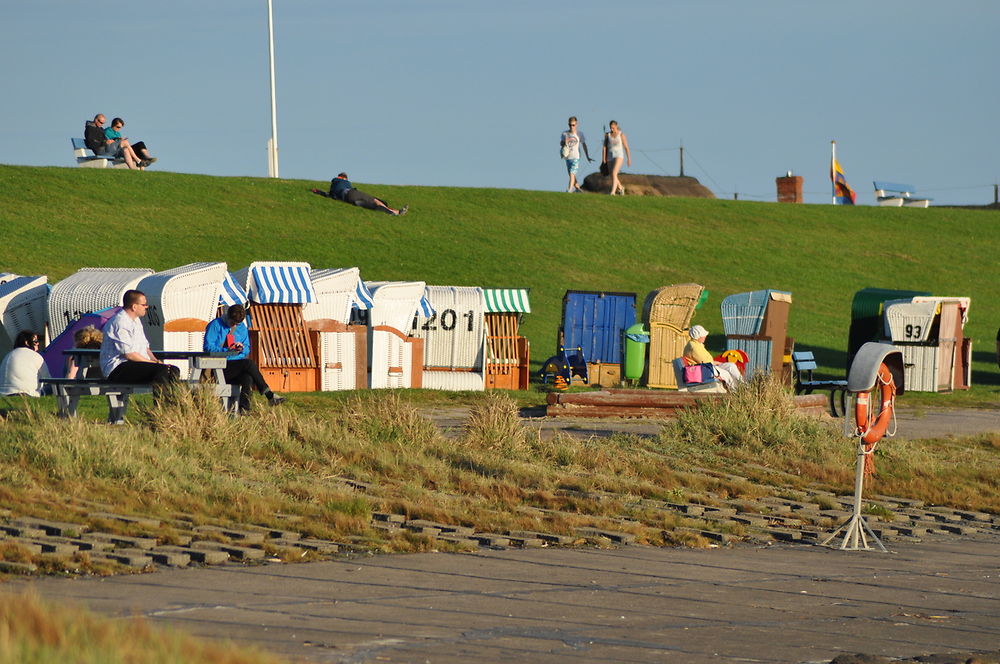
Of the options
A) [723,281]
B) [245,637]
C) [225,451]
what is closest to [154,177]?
[723,281]

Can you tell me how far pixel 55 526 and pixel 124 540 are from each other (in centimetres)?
59

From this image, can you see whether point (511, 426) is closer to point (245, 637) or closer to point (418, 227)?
point (245, 637)

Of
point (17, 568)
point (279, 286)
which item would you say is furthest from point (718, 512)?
point (279, 286)

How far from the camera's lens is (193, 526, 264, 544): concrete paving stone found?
9.22 m

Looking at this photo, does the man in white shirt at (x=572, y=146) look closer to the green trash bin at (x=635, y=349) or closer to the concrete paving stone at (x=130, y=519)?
the green trash bin at (x=635, y=349)

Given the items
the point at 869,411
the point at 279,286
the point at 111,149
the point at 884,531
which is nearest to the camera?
the point at 869,411

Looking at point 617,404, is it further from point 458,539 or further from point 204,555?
point 204,555

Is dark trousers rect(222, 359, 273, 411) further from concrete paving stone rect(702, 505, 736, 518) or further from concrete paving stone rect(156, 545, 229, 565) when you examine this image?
concrete paving stone rect(156, 545, 229, 565)

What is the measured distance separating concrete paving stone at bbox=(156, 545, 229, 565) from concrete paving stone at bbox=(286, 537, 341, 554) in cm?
65

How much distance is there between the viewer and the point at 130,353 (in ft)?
46.4

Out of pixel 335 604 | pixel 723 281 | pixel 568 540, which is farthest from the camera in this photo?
pixel 723 281

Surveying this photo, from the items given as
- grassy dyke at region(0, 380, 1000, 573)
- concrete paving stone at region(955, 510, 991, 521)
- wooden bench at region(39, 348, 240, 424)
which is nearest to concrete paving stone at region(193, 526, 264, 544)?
grassy dyke at region(0, 380, 1000, 573)

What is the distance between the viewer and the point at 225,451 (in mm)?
12281

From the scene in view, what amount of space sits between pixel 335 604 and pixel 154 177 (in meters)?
35.0
